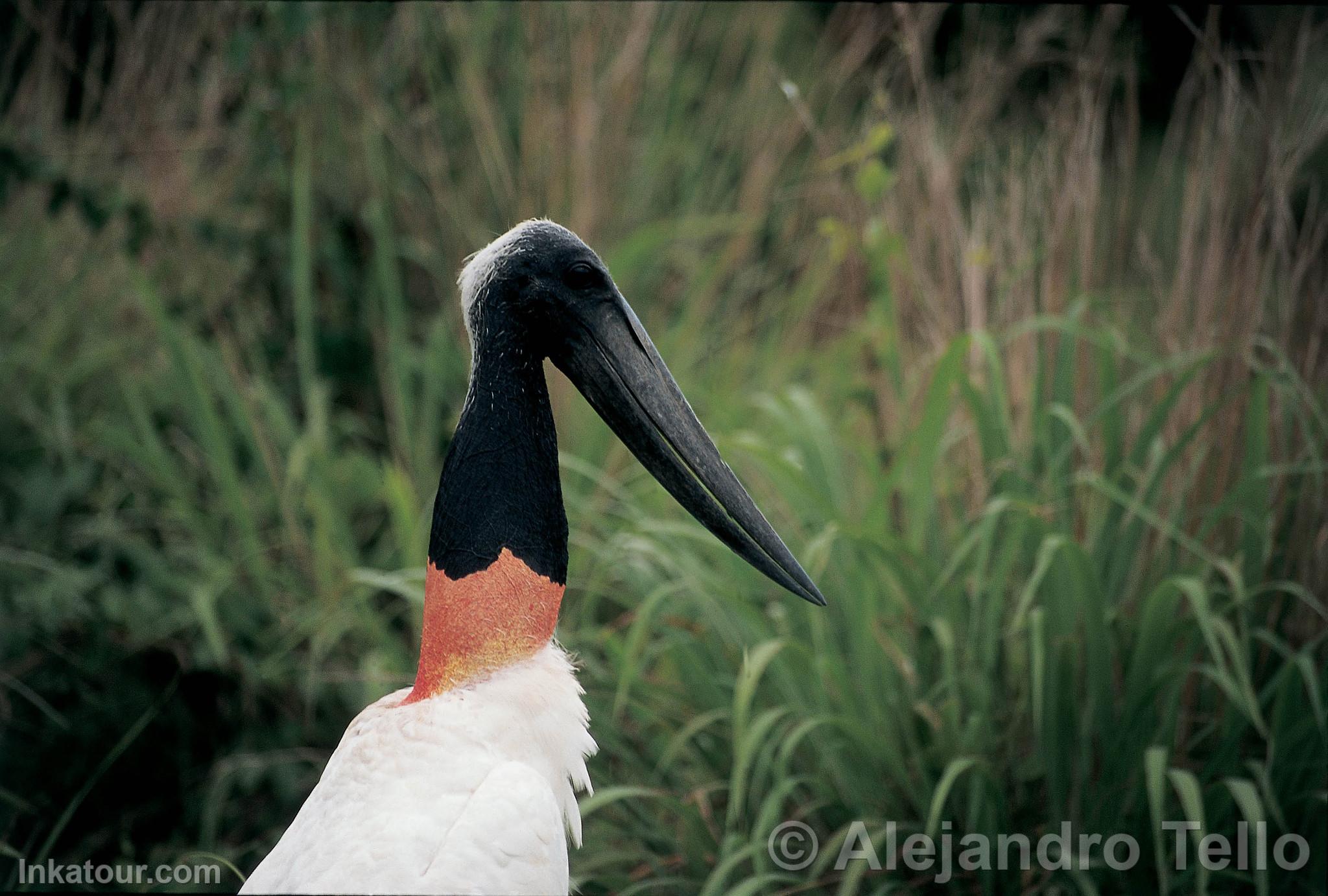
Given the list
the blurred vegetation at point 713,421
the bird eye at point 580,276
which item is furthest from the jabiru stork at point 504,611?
the blurred vegetation at point 713,421

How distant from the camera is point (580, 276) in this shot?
2.09 m

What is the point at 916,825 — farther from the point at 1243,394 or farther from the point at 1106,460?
the point at 1243,394

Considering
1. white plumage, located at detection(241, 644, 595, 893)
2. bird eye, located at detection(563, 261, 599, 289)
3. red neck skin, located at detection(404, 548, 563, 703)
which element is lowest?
white plumage, located at detection(241, 644, 595, 893)

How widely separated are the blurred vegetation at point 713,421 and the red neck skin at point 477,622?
2.56ft

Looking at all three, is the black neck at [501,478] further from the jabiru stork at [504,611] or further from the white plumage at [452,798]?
the white plumage at [452,798]

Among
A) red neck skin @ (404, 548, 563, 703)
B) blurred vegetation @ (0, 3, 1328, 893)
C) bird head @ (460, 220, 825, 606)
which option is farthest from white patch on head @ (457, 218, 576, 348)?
blurred vegetation @ (0, 3, 1328, 893)

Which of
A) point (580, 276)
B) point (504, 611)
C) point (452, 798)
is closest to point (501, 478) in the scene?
point (504, 611)

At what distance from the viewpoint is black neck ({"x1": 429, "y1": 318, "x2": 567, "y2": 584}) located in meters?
1.99

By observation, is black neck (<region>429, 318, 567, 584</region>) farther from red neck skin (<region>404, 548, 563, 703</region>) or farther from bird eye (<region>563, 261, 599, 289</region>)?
bird eye (<region>563, 261, 599, 289</region>)

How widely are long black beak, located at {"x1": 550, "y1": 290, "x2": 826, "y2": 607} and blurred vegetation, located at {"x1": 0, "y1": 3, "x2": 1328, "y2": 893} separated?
0.57m

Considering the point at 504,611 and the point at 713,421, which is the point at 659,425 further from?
the point at 713,421

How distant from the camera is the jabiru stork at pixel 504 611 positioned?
1839 millimetres

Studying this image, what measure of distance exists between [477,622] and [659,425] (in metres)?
0.46

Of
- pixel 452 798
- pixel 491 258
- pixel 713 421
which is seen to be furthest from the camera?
pixel 713 421
